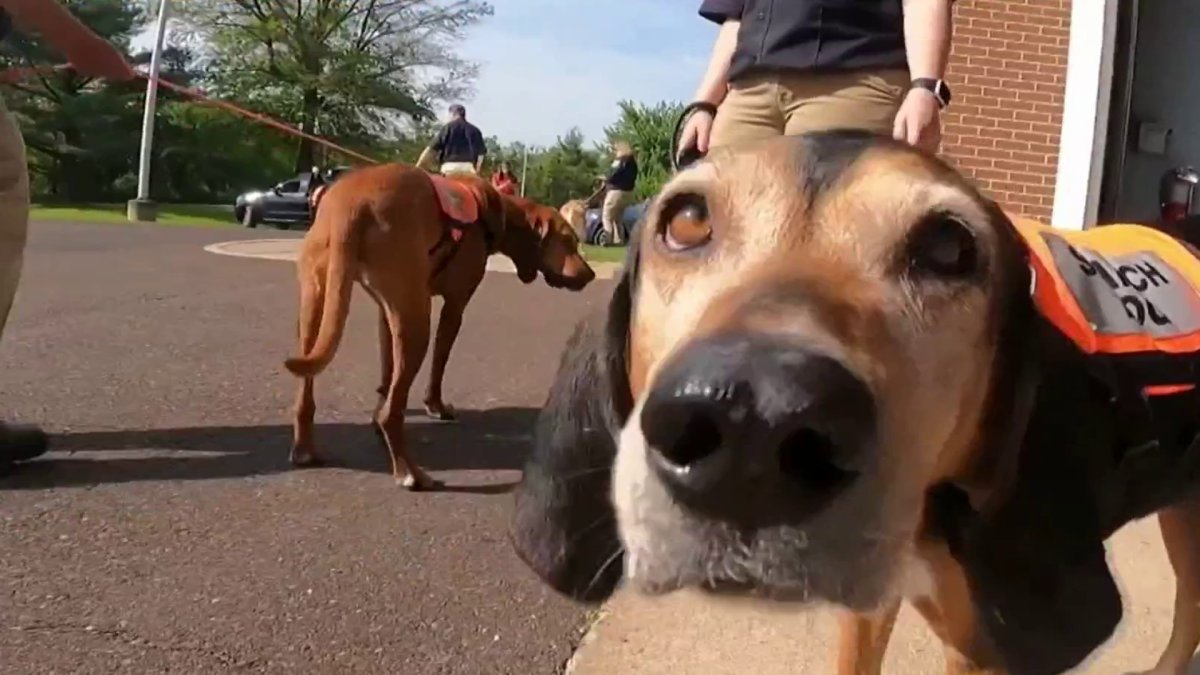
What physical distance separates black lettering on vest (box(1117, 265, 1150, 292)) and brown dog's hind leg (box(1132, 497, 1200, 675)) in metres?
0.84

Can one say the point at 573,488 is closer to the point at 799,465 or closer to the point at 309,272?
the point at 799,465

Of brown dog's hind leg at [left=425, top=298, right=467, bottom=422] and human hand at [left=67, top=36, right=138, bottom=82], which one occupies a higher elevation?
human hand at [left=67, top=36, right=138, bottom=82]

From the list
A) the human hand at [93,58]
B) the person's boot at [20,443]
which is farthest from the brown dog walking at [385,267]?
the human hand at [93,58]

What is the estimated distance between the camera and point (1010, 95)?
8.45m

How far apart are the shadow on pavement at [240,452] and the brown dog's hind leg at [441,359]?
0.10m

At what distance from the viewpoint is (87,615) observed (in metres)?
3.44

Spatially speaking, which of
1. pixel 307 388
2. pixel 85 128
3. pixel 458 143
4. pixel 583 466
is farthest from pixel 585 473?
pixel 85 128

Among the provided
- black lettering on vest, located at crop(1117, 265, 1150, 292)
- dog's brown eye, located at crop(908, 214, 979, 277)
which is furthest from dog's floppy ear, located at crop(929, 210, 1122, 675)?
black lettering on vest, located at crop(1117, 265, 1150, 292)

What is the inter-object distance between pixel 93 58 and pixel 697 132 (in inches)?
91.3

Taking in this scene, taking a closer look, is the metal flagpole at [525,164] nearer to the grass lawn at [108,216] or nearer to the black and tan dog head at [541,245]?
the grass lawn at [108,216]

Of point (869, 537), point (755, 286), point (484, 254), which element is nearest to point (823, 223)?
point (755, 286)

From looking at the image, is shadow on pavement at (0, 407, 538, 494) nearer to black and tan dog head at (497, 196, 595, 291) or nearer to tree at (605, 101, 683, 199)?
black and tan dog head at (497, 196, 595, 291)

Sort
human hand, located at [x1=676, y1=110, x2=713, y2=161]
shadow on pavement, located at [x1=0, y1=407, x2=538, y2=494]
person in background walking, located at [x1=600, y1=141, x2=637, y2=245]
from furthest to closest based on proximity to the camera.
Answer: person in background walking, located at [x1=600, y1=141, x2=637, y2=245], shadow on pavement, located at [x1=0, y1=407, x2=538, y2=494], human hand, located at [x1=676, y1=110, x2=713, y2=161]

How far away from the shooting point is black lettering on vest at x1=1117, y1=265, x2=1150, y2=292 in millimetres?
2789
